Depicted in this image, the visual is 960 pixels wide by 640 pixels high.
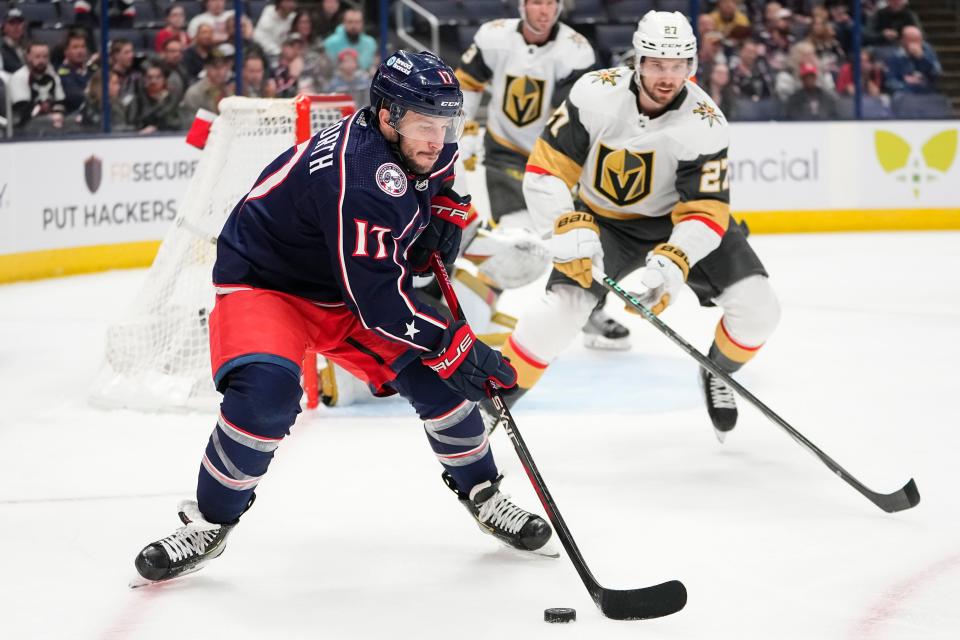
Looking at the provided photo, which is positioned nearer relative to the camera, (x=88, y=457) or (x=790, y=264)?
(x=88, y=457)

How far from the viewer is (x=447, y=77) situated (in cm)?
238

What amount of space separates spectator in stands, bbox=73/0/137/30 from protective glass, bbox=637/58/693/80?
4.72 m

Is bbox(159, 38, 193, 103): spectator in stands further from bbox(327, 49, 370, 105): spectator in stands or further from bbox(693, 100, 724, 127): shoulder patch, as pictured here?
bbox(693, 100, 724, 127): shoulder patch

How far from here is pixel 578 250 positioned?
334cm

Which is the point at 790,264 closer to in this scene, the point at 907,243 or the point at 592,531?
the point at 907,243

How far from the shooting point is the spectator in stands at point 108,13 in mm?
7180

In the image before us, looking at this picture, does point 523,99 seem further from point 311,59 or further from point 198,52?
point 198,52

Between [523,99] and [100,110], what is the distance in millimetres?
2997

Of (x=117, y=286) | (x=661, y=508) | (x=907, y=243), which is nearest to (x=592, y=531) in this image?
(x=661, y=508)

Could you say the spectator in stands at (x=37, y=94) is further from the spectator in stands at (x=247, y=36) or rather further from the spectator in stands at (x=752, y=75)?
the spectator in stands at (x=752, y=75)

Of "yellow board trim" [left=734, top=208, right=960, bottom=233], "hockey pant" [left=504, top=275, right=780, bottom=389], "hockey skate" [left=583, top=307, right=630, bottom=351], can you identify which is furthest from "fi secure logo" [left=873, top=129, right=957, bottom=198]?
"hockey pant" [left=504, top=275, right=780, bottom=389]

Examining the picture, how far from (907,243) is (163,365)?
5.13m

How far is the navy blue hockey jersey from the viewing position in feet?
7.57

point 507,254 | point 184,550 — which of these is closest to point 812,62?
point 507,254
